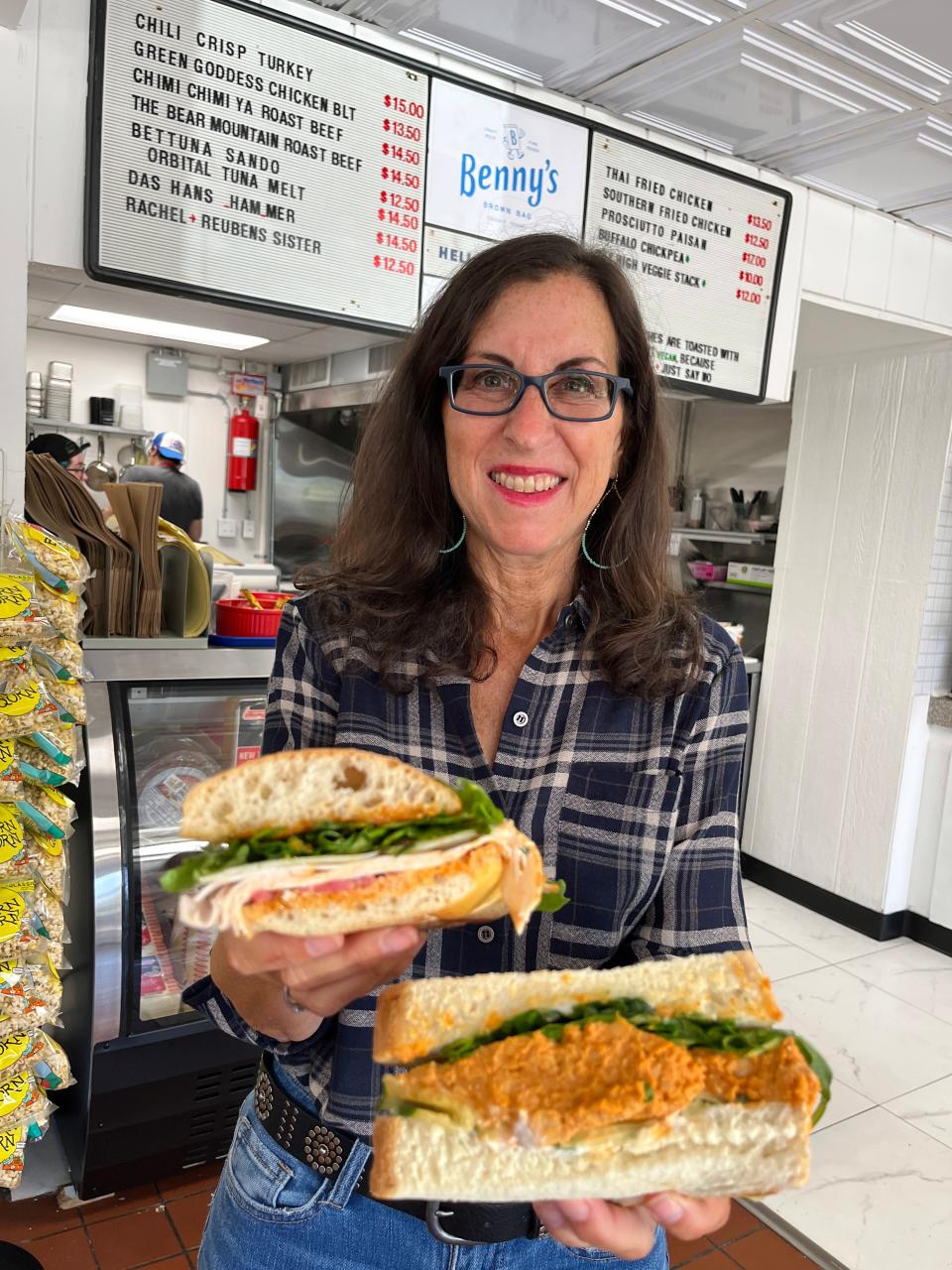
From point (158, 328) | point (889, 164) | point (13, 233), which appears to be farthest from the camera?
point (158, 328)

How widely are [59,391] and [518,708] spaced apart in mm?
4445

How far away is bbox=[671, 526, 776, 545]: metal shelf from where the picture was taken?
19.3 feet

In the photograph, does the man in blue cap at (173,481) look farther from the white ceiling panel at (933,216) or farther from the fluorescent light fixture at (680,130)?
the white ceiling panel at (933,216)

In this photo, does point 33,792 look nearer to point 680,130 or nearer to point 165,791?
point 165,791

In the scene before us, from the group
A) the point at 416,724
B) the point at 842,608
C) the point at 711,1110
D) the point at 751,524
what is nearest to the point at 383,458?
the point at 416,724

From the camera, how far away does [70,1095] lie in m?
2.73

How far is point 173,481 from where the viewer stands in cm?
459

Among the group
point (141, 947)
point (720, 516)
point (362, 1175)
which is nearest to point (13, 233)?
point (141, 947)

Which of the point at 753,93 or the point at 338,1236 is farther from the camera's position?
the point at 753,93

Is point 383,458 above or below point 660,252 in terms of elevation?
below

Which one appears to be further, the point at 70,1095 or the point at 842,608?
the point at 842,608

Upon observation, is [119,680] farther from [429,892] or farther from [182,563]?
[429,892]

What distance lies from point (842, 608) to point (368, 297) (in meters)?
3.18

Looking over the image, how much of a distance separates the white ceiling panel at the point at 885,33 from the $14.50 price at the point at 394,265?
1.23 m
